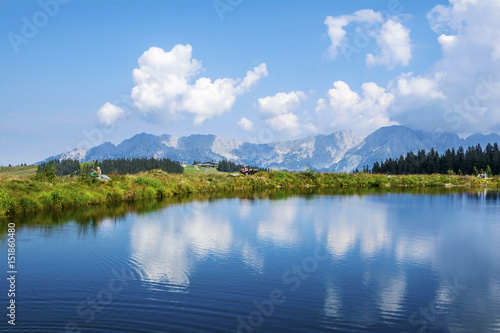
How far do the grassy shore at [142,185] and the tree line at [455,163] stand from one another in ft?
131

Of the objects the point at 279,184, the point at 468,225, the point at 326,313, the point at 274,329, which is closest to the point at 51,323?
the point at 274,329

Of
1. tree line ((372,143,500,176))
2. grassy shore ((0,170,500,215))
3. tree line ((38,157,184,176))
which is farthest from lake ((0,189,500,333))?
tree line ((38,157,184,176))

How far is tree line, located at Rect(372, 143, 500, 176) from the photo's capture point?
131750 mm

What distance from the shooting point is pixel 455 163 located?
14238 cm

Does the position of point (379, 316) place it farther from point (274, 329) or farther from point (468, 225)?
point (468, 225)

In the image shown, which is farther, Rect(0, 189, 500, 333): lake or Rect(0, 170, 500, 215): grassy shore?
Rect(0, 170, 500, 215): grassy shore

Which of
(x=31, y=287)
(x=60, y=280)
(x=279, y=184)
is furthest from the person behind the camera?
(x=279, y=184)

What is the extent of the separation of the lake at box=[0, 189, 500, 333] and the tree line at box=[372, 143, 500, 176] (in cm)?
12203

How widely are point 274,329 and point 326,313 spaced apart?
5.90 feet

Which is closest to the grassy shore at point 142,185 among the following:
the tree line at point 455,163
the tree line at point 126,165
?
the tree line at point 455,163

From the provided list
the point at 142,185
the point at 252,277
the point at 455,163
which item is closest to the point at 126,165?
the point at 142,185

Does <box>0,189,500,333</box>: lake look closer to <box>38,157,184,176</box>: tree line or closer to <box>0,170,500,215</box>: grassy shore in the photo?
<box>0,170,500,215</box>: grassy shore

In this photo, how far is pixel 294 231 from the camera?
23469mm

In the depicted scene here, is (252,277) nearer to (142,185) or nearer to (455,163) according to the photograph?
(142,185)
